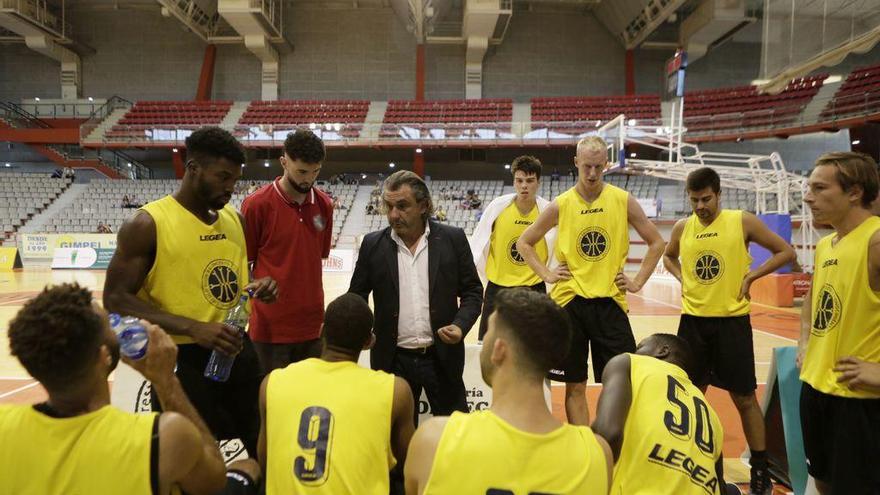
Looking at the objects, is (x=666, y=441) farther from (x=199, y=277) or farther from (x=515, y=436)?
(x=199, y=277)

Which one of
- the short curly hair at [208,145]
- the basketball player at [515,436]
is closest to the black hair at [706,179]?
the basketball player at [515,436]

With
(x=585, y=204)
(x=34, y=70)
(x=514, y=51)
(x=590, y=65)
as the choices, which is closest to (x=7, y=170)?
(x=34, y=70)

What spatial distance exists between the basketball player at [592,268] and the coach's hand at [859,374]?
1.29 meters

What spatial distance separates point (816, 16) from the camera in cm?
790

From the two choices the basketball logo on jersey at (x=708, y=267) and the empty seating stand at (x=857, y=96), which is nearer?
the basketball logo on jersey at (x=708, y=267)

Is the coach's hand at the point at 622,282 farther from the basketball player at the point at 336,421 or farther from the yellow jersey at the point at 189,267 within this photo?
the yellow jersey at the point at 189,267

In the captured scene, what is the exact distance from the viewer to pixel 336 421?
6.28 ft

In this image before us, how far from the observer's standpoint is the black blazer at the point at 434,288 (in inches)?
119

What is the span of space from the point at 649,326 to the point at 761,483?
5763 millimetres

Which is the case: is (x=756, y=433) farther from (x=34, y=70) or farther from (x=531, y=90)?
(x=34, y=70)

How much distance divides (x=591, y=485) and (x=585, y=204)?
103 inches

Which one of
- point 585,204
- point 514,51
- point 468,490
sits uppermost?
point 514,51

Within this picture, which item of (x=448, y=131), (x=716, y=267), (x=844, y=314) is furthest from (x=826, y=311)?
(x=448, y=131)

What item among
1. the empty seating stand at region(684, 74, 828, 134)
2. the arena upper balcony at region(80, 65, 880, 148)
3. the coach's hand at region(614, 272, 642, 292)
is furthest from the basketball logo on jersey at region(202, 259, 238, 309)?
the empty seating stand at region(684, 74, 828, 134)
